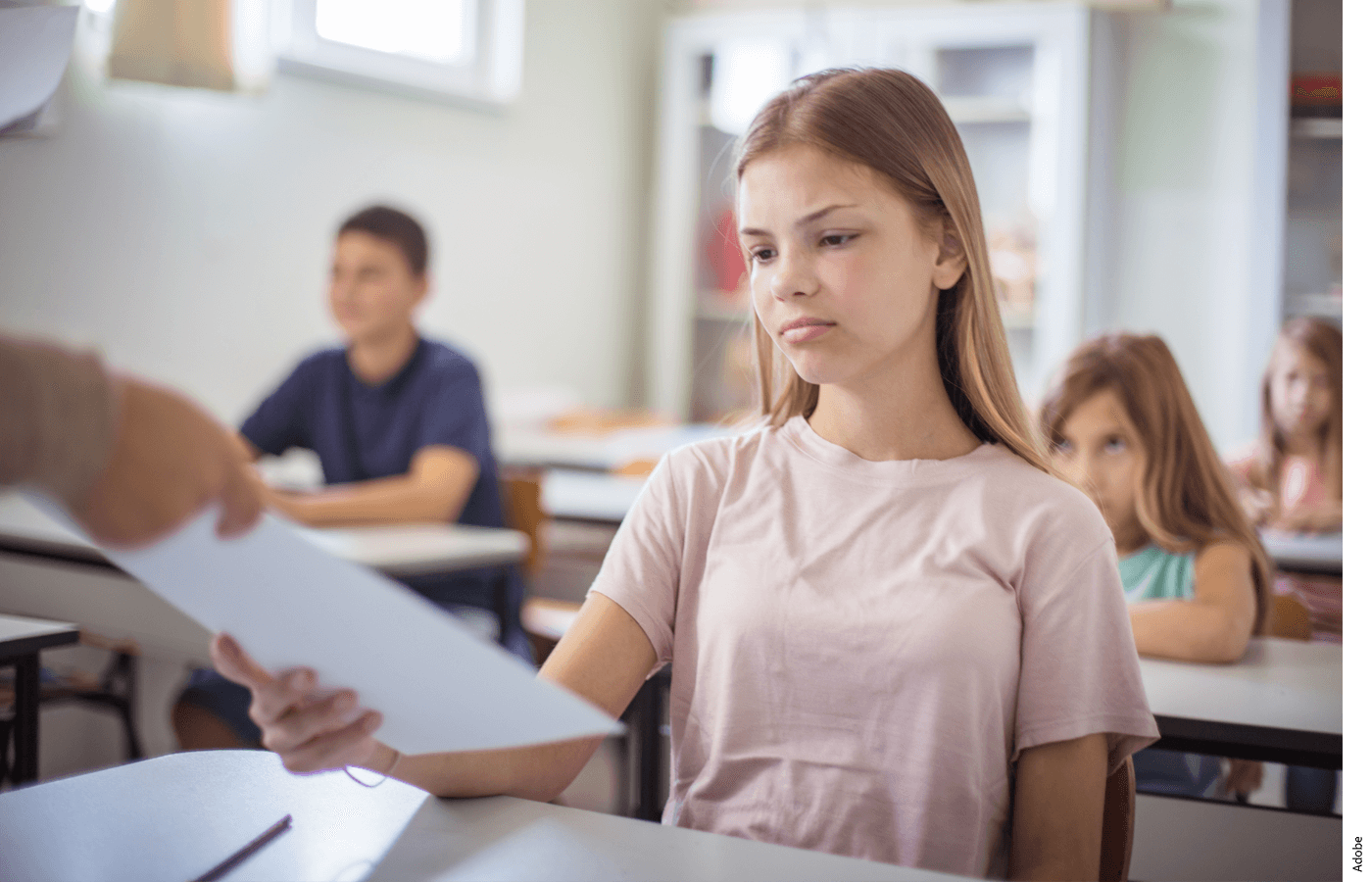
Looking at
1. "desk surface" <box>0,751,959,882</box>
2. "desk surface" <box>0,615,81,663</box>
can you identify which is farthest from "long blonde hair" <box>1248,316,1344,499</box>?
"desk surface" <box>0,615,81,663</box>

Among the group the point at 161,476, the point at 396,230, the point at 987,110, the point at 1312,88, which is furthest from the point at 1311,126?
the point at 161,476

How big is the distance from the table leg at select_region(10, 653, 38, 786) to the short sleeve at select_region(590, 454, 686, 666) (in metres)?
0.69

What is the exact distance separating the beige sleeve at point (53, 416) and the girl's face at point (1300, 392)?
3004 millimetres

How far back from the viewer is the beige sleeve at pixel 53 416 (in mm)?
477

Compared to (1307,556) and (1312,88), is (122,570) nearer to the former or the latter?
(1307,556)

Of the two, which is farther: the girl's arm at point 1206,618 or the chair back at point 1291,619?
the chair back at point 1291,619

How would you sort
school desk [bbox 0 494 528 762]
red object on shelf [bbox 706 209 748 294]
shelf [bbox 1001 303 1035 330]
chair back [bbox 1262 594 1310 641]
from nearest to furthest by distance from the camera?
1. chair back [bbox 1262 594 1310 641]
2. school desk [bbox 0 494 528 762]
3. shelf [bbox 1001 303 1035 330]
4. red object on shelf [bbox 706 209 748 294]

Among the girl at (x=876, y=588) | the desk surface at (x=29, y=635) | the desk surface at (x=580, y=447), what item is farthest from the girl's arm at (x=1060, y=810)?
the desk surface at (x=580, y=447)

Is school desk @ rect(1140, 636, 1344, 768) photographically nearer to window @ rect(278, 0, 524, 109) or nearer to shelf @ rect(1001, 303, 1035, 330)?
window @ rect(278, 0, 524, 109)

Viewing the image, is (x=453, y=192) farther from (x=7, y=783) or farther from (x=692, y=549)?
(x=692, y=549)

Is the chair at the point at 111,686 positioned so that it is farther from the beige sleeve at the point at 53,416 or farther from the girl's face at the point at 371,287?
the beige sleeve at the point at 53,416

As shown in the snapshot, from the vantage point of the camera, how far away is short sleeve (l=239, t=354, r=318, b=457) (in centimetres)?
265

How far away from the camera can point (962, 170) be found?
997 mm

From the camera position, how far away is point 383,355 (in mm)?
2625
